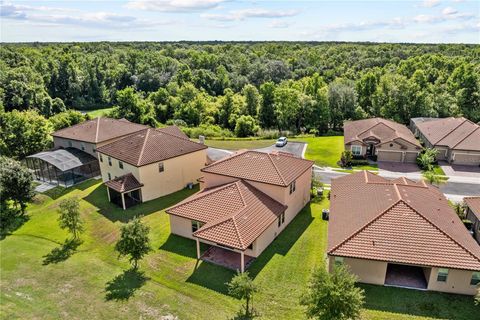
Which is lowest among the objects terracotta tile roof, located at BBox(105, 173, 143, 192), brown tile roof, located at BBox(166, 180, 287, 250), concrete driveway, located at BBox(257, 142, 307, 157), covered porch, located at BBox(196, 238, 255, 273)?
concrete driveway, located at BBox(257, 142, 307, 157)

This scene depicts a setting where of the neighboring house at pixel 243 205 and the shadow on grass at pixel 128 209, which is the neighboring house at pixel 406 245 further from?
the shadow on grass at pixel 128 209

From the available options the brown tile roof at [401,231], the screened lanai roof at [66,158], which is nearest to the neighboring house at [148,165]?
the screened lanai roof at [66,158]

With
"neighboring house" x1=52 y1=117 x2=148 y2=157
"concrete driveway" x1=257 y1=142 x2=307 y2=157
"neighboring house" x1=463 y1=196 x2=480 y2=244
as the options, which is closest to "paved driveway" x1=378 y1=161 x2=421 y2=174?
"concrete driveway" x1=257 y1=142 x2=307 y2=157

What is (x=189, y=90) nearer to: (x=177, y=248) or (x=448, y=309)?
(x=177, y=248)

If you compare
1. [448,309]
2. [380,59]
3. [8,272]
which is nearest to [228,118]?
[8,272]

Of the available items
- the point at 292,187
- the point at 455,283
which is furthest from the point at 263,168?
the point at 455,283

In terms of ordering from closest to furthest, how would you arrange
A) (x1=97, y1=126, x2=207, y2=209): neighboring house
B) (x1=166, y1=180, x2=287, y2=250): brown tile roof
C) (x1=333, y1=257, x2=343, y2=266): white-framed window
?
(x1=333, y1=257, x2=343, y2=266): white-framed window < (x1=166, y1=180, x2=287, y2=250): brown tile roof < (x1=97, y1=126, x2=207, y2=209): neighboring house

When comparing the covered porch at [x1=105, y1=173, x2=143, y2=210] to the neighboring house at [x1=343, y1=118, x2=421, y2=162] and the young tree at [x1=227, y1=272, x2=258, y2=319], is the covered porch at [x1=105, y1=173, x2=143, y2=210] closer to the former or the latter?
the young tree at [x1=227, y1=272, x2=258, y2=319]
